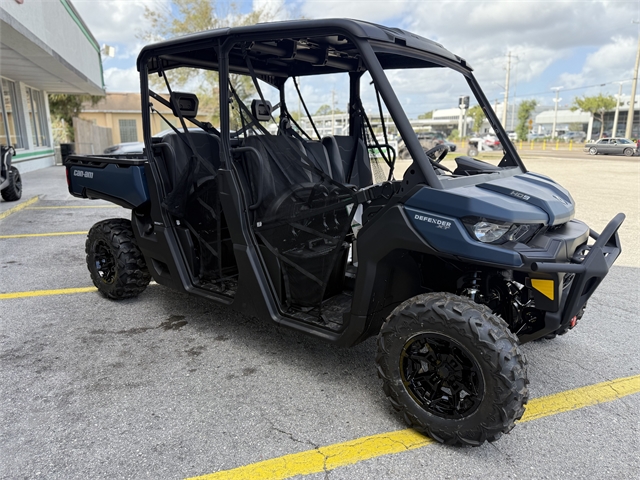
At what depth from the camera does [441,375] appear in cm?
248

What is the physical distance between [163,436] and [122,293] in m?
2.16

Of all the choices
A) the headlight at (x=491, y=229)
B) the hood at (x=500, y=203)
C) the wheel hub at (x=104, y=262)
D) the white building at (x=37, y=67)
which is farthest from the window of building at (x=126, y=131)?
the headlight at (x=491, y=229)

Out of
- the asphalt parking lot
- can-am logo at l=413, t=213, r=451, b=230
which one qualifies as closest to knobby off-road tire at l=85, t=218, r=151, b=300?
the asphalt parking lot

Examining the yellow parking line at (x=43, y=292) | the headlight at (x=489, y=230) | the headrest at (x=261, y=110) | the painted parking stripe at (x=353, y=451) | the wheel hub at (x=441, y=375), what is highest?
the headrest at (x=261, y=110)

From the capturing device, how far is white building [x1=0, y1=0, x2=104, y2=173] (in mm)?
10688

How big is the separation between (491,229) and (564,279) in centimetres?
58

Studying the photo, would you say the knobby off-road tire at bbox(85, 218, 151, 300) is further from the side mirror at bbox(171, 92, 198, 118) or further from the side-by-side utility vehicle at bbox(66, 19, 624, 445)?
the side mirror at bbox(171, 92, 198, 118)

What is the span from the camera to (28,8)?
11062 millimetres

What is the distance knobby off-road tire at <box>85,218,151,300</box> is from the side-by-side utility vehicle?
0.7 inches

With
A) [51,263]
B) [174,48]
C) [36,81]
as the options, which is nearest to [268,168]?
[174,48]

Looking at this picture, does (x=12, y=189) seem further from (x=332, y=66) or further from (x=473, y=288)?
(x=473, y=288)

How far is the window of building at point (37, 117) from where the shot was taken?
61.7 feet

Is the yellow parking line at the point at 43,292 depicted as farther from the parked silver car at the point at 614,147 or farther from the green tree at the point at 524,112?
the green tree at the point at 524,112

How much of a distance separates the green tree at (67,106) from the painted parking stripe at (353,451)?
29.4 m
